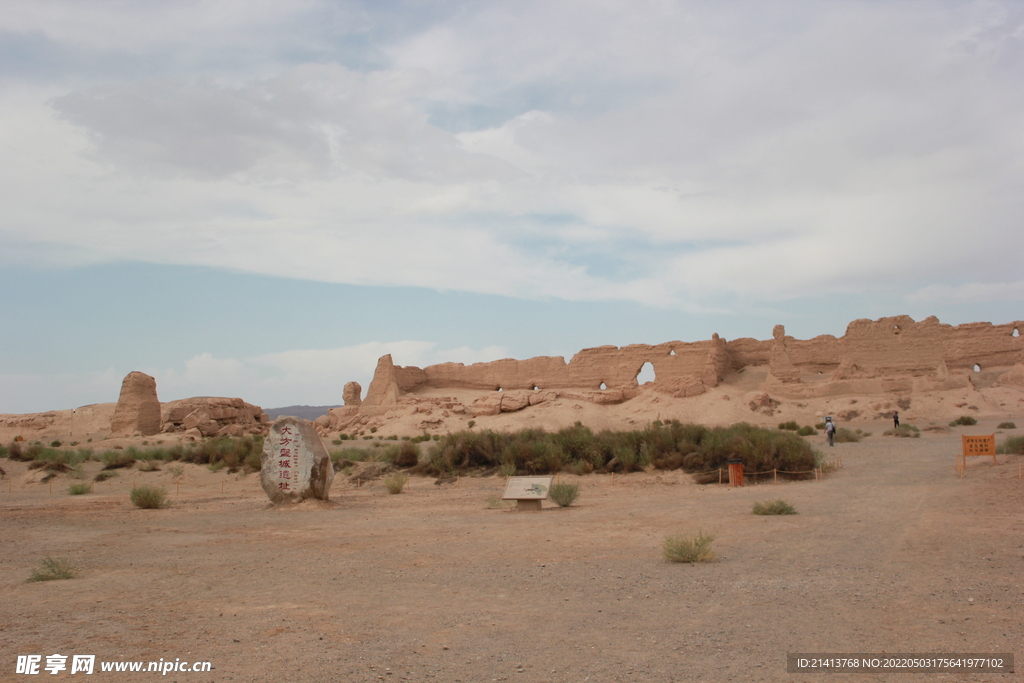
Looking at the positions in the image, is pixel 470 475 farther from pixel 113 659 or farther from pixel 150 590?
pixel 113 659

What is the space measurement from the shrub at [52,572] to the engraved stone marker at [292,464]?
Result: 6.32 meters

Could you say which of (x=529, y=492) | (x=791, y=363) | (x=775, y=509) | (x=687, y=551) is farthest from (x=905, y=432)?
(x=687, y=551)

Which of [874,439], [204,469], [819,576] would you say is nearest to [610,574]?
[819,576]

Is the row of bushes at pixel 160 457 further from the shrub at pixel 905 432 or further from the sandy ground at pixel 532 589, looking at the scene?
the shrub at pixel 905 432

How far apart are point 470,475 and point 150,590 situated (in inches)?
545

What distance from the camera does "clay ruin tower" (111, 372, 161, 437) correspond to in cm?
3444

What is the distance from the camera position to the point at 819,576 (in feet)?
23.7

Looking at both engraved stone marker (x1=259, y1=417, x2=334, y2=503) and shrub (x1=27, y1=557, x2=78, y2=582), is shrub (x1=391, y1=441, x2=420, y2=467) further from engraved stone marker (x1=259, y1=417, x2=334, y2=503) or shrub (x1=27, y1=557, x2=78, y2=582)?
shrub (x1=27, y1=557, x2=78, y2=582)

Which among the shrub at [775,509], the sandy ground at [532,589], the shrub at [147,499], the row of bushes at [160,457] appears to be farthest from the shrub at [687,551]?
the row of bushes at [160,457]

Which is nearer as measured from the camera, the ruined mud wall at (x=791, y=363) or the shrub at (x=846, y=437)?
the shrub at (x=846, y=437)

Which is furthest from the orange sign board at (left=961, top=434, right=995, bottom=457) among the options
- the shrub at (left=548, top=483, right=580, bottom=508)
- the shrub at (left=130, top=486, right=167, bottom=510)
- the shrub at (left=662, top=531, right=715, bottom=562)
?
the shrub at (left=130, top=486, right=167, bottom=510)

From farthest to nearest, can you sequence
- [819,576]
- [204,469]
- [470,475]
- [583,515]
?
[204,469]
[470,475]
[583,515]
[819,576]

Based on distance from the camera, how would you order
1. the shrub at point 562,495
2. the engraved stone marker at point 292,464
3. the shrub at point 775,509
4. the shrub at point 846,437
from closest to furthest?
the shrub at point 775,509, the shrub at point 562,495, the engraved stone marker at point 292,464, the shrub at point 846,437

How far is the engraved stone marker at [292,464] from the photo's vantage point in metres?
14.5
